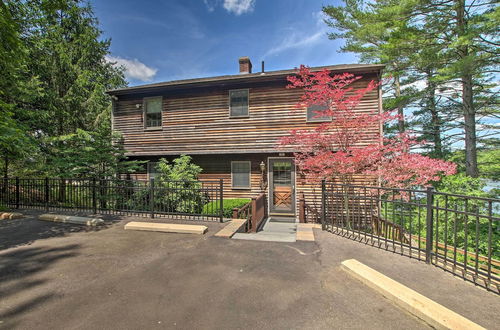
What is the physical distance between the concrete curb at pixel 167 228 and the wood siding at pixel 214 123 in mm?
5011

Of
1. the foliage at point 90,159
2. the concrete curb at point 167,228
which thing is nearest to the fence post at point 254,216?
the concrete curb at point 167,228

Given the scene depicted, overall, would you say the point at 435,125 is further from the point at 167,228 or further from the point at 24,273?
the point at 24,273

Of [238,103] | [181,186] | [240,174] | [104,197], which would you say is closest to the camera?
[104,197]

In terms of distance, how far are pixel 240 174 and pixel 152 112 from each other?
20.3 ft

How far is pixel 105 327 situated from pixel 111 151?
9824 mm

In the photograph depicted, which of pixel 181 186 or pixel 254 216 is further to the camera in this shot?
pixel 181 186

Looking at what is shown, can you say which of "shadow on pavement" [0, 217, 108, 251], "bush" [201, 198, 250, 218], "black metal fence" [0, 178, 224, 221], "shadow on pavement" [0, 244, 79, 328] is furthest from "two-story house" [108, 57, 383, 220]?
"shadow on pavement" [0, 244, 79, 328]

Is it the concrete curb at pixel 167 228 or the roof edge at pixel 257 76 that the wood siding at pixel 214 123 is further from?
the concrete curb at pixel 167 228

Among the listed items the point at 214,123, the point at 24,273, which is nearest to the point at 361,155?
the point at 214,123

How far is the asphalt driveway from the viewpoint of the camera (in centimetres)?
232

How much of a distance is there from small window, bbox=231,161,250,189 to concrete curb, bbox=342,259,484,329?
23.5 ft

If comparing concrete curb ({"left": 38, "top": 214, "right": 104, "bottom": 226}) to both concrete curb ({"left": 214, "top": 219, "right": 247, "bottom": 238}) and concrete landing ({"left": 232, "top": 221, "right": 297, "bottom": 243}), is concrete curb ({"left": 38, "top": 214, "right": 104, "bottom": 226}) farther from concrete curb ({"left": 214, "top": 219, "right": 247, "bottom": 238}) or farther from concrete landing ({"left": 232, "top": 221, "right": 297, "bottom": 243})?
concrete landing ({"left": 232, "top": 221, "right": 297, "bottom": 243})

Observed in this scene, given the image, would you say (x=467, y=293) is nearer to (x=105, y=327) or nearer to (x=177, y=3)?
(x=105, y=327)

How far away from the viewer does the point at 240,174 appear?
10.3 meters
